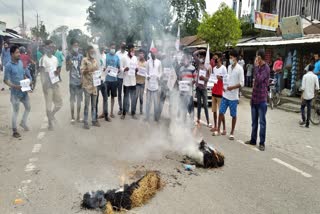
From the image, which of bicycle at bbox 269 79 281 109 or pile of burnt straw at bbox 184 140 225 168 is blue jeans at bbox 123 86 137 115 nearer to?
pile of burnt straw at bbox 184 140 225 168

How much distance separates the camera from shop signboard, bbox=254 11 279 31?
2253 centimetres

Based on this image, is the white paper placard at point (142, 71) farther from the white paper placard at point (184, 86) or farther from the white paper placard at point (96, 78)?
the white paper placard at point (96, 78)

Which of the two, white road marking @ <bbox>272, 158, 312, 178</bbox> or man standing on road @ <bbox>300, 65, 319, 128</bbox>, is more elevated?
man standing on road @ <bbox>300, 65, 319, 128</bbox>

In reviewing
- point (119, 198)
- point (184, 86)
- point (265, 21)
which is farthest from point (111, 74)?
point (265, 21)

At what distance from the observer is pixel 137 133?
831cm

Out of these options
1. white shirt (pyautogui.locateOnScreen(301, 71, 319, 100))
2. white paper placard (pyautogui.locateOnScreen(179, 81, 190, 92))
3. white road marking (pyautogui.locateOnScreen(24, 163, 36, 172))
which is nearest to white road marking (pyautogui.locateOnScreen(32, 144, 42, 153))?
white road marking (pyautogui.locateOnScreen(24, 163, 36, 172))

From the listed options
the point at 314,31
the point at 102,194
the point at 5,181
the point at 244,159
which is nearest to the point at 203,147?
the point at 244,159

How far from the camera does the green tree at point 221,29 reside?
21844 millimetres

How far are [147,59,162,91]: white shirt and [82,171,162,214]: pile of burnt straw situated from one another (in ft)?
17.4

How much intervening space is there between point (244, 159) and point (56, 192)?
3636 mm

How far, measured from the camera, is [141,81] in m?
10.1

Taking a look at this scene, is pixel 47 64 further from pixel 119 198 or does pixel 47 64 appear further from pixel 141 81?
pixel 119 198

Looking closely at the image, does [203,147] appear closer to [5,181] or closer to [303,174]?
[303,174]

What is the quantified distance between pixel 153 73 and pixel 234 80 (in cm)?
239
